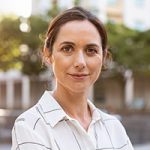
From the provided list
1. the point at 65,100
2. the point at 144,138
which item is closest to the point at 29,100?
the point at 144,138

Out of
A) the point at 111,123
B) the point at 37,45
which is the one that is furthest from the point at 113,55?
the point at 111,123

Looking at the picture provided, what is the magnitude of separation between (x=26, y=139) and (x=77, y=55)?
0.31 meters

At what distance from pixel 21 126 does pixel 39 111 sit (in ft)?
0.38

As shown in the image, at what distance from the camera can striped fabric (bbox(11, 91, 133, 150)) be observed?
141cm

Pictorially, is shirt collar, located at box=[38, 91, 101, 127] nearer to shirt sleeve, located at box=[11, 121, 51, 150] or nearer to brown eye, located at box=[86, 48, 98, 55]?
shirt sleeve, located at box=[11, 121, 51, 150]

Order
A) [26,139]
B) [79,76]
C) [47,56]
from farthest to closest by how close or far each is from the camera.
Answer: [47,56] → [79,76] → [26,139]

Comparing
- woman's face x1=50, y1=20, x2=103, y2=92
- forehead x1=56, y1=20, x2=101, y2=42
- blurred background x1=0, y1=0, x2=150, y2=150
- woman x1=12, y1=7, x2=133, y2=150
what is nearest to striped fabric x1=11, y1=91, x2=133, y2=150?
woman x1=12, y1=7, x2=133, y2=150

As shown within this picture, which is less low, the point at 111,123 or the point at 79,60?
the point at 79,60

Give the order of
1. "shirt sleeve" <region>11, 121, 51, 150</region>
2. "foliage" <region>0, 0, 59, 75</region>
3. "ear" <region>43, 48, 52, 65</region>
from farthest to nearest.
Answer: "foliage" <region>0, 0, 59, 75</region> < "ear" <region>43, 48, 52, 65</region> < "shirt sleeve" <region>11, 121, 51, 150</region>

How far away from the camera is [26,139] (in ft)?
4.61

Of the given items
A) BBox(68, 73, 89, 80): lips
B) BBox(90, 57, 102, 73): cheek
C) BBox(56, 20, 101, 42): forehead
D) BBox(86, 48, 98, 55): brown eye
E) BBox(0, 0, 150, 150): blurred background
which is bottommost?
BBox(0, 0, 150, 150): blurred background

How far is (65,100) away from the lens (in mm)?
1599

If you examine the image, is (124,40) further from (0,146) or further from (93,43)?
(93,43)

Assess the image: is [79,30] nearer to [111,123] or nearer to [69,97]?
[69,97]
